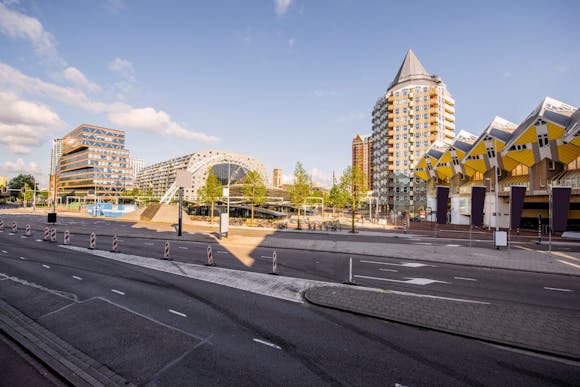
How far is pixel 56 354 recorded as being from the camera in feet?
20.7

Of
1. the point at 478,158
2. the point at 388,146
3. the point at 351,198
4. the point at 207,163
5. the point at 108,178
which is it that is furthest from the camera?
the point at 207,163

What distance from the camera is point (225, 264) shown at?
16.3 metres

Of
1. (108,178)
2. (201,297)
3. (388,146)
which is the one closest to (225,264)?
(201,297)

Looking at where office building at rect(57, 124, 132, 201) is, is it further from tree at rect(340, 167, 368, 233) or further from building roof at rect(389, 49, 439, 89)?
building roof at rect(389, 49, 439, 89)

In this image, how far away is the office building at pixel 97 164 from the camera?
5172 inches

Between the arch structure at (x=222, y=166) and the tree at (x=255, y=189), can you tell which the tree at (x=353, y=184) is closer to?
the tree at (x=255, y=189)

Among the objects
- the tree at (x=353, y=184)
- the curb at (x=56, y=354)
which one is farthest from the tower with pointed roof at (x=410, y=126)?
the curb at (x=56, y=354)

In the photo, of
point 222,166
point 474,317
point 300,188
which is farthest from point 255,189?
point 222,166

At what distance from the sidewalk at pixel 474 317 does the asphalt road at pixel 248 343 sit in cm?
37

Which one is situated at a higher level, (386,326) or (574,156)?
(574,156)

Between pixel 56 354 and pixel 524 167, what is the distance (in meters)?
58.1

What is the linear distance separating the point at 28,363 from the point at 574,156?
51.5 meters

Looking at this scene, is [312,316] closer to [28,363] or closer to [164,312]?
[164,312]

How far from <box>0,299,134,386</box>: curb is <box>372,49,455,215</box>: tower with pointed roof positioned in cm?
8594
